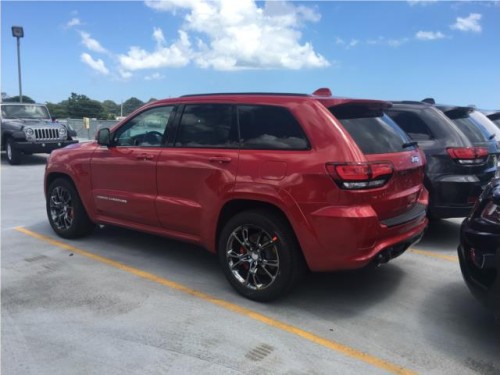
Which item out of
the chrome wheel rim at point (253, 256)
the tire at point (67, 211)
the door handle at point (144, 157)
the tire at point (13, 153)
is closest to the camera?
the chrome wheel rim at point (253, 256)

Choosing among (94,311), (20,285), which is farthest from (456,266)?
(20,285)

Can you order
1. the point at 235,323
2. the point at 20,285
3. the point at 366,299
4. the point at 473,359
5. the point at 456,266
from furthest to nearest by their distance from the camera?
the point at 456,266 < the point at 20,285 < the point at 366,299 < the point at 235,323 < the point at 473,359

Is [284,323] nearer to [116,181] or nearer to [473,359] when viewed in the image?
[473,359]

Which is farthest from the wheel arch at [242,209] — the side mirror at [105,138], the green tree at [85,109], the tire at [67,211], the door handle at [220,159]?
the green tree at [85,109]

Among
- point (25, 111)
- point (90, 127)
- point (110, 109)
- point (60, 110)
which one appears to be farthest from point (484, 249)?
point (60, 110)

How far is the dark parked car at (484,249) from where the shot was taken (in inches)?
118

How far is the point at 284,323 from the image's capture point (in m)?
3.61

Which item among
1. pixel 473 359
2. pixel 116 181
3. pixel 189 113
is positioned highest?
pixel 189 113

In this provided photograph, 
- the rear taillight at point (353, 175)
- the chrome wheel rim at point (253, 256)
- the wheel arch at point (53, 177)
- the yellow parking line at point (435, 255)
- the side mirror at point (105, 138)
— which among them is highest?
the side mirror at point (105, 138)

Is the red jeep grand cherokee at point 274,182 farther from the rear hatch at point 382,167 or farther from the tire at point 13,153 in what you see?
the tire at point 13,153

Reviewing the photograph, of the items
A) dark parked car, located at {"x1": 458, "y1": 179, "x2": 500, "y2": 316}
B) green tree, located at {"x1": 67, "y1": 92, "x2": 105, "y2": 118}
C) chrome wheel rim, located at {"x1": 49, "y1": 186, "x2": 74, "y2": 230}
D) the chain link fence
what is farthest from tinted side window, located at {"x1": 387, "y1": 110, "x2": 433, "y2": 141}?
green tree, located at {"x1": 67, "y1": 92, "x2": 105, "y2": 118}

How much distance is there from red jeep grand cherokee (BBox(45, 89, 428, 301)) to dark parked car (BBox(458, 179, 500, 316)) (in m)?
0.58

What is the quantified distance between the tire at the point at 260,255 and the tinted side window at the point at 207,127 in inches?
28.3

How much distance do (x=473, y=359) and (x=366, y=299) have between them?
3.54ft
